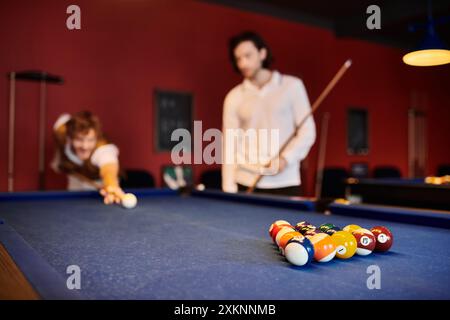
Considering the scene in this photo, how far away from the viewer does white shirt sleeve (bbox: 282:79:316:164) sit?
2.74m

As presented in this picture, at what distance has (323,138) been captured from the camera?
18.1ft

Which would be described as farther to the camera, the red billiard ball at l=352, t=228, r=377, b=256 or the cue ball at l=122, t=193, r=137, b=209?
the cue ball at l=122, t=193, r=137, b=209

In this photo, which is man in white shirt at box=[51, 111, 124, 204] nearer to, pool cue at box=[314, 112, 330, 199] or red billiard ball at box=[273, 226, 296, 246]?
red billiard ball at box=[273, 226, 296, 246]

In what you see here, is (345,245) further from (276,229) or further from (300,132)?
(300,132)

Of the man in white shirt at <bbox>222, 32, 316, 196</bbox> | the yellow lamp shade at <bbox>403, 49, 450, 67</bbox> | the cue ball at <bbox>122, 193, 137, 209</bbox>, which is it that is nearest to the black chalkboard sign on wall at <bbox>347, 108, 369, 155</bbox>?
the man in white shirt at <bbox>222, 32, 316, 196</bbox>

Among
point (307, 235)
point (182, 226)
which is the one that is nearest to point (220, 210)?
point (182, 226)

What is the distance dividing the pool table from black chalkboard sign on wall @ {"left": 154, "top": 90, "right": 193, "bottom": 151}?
239 cm

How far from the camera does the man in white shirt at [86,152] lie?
9.37 ft

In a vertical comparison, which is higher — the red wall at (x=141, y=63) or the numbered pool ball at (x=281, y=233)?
the red wall at (x=141, y=63)

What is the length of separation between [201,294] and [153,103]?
372 centimetres

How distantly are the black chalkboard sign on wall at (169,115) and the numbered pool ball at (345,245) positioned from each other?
343 cm

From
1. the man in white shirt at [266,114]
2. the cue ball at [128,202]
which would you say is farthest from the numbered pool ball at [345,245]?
the man in white shirt at [266,114]

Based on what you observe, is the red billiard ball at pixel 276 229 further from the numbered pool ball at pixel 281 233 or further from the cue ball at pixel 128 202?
the cue ball at pixel 128 202

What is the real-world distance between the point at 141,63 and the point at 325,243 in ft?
11.9
